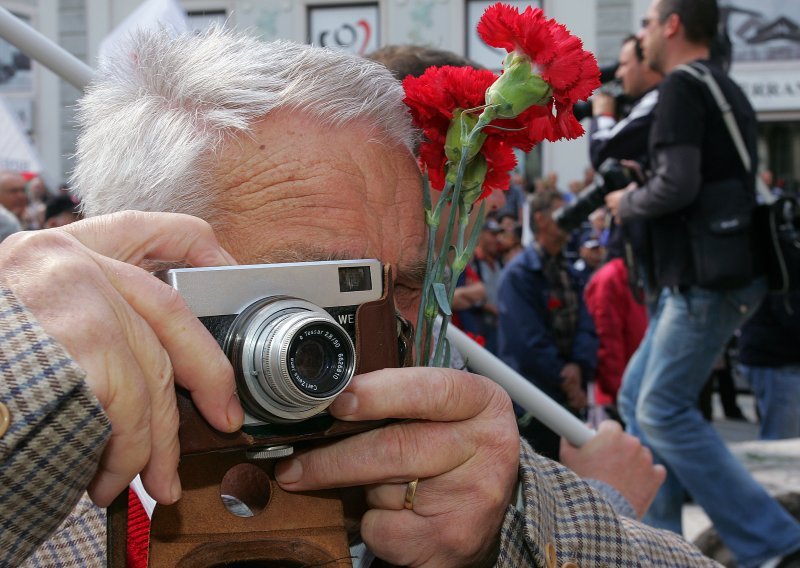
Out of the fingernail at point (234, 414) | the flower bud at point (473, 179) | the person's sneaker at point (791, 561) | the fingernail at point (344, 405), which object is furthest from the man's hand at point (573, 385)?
the fingernail at point (234, 414)

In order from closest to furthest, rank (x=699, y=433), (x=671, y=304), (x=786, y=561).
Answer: (x=786, y=561), (x=699, y=433), (x=671, y=304)

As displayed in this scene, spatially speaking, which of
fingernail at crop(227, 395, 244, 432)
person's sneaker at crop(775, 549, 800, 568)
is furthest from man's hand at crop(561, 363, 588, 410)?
fingernail at crop(227, 395, 244, 432)

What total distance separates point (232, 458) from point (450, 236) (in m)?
0.37

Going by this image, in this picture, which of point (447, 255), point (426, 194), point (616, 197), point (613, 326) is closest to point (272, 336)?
point (447, 255)

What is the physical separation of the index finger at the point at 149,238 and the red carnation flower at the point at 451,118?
0.36m

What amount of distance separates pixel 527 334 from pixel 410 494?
3078 mm

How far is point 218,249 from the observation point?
3.07ft

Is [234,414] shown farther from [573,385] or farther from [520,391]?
[573,385]

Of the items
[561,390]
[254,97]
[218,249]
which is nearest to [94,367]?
[218,249]

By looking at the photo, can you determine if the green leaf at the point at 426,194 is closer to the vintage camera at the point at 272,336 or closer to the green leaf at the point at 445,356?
the green leaf at the point at 445,356

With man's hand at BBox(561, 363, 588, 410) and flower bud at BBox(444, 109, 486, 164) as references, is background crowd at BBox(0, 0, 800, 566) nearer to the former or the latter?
man's hand at BBox(561, 363, 588, 410)

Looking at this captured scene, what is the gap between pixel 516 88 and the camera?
1.07 m

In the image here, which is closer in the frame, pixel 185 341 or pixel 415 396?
pixel 185 341

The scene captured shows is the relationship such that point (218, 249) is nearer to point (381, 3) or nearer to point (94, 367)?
point (94, 367)
